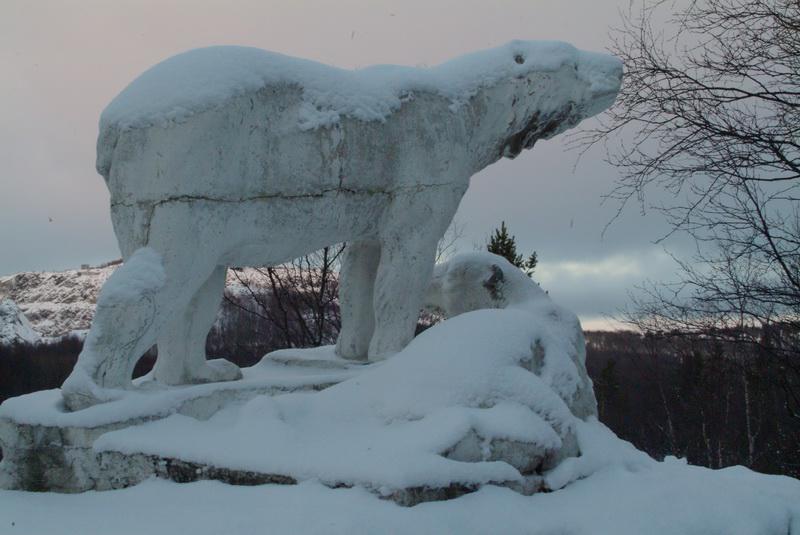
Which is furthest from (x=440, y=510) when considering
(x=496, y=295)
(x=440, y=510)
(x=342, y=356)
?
(x=496, y=295)

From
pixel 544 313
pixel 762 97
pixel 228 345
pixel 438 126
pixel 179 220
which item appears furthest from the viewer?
pixel 228 345

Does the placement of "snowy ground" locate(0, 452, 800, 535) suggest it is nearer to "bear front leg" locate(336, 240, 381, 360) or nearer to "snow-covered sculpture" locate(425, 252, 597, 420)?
"snow-covered sculpture" locate(425, 252, 597, 420)

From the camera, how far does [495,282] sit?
5.77 metres

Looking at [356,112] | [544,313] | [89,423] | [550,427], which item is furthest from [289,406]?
[544,313]

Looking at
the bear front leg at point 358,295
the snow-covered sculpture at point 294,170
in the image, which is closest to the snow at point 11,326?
the bear front leg at point 358,295

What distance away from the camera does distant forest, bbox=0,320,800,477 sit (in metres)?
15.1

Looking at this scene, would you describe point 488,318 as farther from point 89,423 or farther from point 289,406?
point 89,423

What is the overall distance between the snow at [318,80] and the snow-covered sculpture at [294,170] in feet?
0.04

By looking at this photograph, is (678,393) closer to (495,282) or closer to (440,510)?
(495,282)

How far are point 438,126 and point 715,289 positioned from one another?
3975mm

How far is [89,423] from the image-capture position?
4012 mm

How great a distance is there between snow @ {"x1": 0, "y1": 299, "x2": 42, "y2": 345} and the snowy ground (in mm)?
29936

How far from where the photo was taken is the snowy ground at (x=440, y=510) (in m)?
3.08

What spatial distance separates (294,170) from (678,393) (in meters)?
17.2
